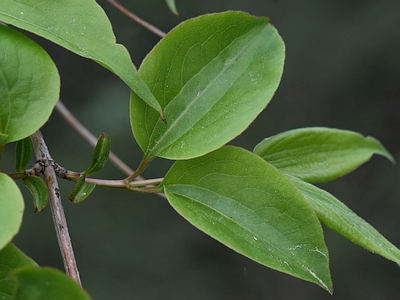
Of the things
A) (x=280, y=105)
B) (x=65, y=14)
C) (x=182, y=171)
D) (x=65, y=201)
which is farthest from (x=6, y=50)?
(x=280, y=105)

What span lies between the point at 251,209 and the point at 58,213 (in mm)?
137

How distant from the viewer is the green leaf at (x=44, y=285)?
234 millimetres

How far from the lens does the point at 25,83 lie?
1.09 ft

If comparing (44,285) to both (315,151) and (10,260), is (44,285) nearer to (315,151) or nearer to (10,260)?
(10,260)

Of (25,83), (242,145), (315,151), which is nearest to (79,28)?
(25,83)

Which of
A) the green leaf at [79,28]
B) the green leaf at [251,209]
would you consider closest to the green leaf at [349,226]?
the green leaf at [251,209]

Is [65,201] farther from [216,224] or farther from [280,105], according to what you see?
[216,224]

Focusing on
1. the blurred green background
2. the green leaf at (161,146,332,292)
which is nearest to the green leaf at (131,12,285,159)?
the green leaf at (161,146,332,292)

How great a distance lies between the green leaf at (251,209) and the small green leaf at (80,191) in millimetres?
60

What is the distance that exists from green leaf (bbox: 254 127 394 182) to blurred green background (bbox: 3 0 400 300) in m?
1.76

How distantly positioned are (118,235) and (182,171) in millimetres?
2103

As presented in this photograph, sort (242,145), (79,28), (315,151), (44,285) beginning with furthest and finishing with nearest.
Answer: (242,145)
(315,151)
(79,28)
(44,285)

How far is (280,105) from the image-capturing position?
8.89 feet

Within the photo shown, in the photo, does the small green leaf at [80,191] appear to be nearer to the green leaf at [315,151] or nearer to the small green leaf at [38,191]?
the small green leaf at [38,191]
